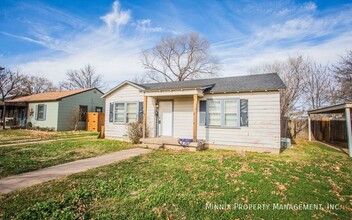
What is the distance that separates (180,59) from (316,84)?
1892cm

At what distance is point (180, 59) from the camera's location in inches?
1167

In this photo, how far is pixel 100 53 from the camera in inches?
610

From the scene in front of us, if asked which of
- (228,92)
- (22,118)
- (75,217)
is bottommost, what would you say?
(75,217)

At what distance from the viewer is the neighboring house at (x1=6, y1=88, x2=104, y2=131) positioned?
17.1 metres

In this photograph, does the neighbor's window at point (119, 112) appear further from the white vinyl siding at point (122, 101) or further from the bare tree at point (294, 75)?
the bare tree at point (294, 75)

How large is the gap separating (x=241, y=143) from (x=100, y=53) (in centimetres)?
1344

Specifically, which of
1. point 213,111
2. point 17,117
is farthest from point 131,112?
point 17,117

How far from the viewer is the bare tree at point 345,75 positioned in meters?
15.5

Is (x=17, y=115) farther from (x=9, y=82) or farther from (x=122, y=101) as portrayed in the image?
(x=122, y=101)

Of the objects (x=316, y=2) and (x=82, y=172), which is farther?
(x=316, y=2)

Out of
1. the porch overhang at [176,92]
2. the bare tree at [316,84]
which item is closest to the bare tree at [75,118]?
the porch overhang at [176,92]

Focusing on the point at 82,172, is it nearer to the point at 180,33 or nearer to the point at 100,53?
the point at 100,53

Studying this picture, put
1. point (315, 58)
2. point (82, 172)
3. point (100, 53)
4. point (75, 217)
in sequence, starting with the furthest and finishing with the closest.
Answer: point (315, 58)
point (100, 53)
point (82, 172)
point (75, 217)

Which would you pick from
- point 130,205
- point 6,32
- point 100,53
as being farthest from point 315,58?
point 6,32
